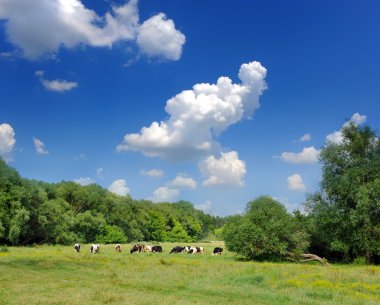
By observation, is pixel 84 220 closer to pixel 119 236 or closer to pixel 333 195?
pixel 119 236

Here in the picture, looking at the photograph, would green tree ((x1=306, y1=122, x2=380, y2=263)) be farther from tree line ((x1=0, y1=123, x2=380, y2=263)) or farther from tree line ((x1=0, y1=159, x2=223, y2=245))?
tree line ((x1=0, y1=159, x2=223, y2=245))

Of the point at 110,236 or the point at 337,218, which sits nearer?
the point at 337,218

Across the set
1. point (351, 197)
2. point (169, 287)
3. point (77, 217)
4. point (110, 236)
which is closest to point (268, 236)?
point (351, 197)

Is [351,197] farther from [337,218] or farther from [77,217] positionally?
[77,217]

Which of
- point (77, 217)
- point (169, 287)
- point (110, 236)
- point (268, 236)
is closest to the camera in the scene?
point (169, 287)

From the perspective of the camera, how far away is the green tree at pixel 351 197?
4019 centimetres

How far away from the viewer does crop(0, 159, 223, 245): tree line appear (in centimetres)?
6344

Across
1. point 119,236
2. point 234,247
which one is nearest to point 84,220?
point 119,236

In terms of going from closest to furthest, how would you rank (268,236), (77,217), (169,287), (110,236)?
(169,287) → (268,236) → (77,217) → (110,236)

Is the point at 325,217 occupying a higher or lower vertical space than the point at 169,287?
higher

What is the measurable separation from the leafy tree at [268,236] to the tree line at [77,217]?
35.0m

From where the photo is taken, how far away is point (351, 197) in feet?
136

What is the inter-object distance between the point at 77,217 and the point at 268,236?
59.1 m

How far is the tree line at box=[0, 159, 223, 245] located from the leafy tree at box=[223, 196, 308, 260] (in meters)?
35.0
